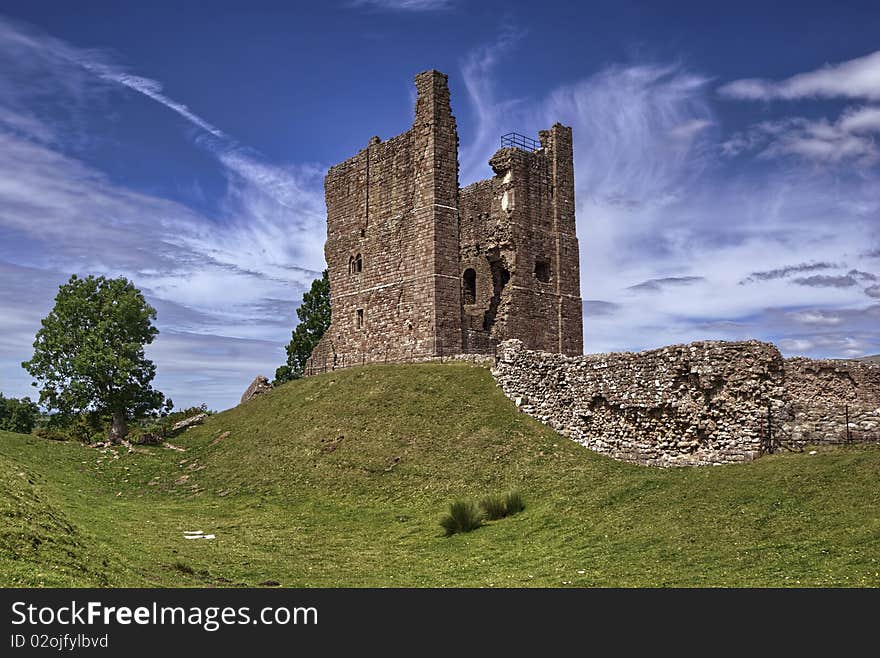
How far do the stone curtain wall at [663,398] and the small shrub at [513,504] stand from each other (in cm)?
471

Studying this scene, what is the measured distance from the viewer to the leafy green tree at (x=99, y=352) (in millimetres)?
36656

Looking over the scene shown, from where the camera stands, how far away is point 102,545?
14.9 metres

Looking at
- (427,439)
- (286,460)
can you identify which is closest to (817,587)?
(427,439)

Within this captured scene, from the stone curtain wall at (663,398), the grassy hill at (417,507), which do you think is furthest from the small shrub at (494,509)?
the stone curtain wall at (663,398)

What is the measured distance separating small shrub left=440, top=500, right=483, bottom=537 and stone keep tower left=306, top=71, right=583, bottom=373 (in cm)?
1685

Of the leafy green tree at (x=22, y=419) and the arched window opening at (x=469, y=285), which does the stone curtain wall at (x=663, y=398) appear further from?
the leafy green tree at (x=22, y=419)

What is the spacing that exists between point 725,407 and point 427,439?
30.9 ft

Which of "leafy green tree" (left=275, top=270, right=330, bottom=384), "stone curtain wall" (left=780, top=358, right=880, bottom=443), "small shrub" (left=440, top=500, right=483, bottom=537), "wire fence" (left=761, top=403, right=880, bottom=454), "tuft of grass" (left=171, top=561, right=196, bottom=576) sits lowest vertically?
"tuft of grass" (left=171, top=561, right=196, bottom=576)

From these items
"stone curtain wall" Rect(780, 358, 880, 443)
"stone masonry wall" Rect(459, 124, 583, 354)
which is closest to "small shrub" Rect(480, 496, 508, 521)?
"stone curtain wall" Rect(780, 358, 880, 443)

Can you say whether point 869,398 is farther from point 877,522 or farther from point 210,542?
point 210,542

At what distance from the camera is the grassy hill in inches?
507

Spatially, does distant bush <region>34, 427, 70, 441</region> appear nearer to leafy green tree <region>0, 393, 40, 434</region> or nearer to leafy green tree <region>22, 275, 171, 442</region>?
leafy green tree <region>22, 275, 171, 442</region>

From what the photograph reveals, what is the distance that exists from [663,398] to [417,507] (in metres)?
7.74

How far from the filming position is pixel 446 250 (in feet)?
117
